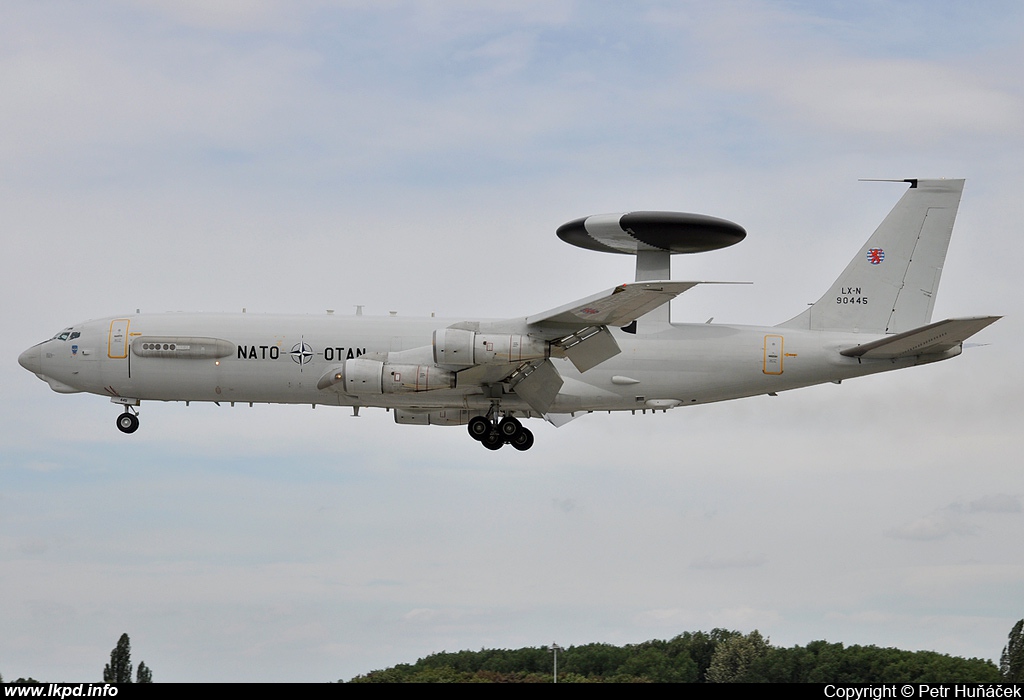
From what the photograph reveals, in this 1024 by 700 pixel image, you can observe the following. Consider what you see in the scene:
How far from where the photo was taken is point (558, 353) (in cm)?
3516

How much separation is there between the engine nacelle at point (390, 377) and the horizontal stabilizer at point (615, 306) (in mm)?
3389

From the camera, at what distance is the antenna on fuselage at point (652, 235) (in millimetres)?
33719

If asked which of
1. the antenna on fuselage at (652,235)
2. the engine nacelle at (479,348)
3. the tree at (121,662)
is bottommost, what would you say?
the tree at (121,662)

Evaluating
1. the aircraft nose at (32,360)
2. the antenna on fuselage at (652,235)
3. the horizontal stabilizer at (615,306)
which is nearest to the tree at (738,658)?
the antenna on fuselage at (652,235)

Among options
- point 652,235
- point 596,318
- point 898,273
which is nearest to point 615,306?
point 596,318

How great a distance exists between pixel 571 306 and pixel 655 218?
3.44 meters

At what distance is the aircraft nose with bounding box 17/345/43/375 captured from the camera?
1548 inches

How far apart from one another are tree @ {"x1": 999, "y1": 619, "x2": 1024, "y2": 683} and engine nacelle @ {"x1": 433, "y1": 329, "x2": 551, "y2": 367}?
24.5 metres

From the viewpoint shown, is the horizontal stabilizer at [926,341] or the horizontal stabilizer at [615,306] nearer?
the horizontal stabilizer at [615,306]

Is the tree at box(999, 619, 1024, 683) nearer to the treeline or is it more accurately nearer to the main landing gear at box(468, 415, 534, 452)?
the treeline

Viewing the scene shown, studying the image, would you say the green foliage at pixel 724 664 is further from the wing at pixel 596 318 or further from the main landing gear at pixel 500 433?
the wing at pixel 596 318

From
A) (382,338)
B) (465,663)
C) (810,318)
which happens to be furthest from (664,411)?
(465,663)
